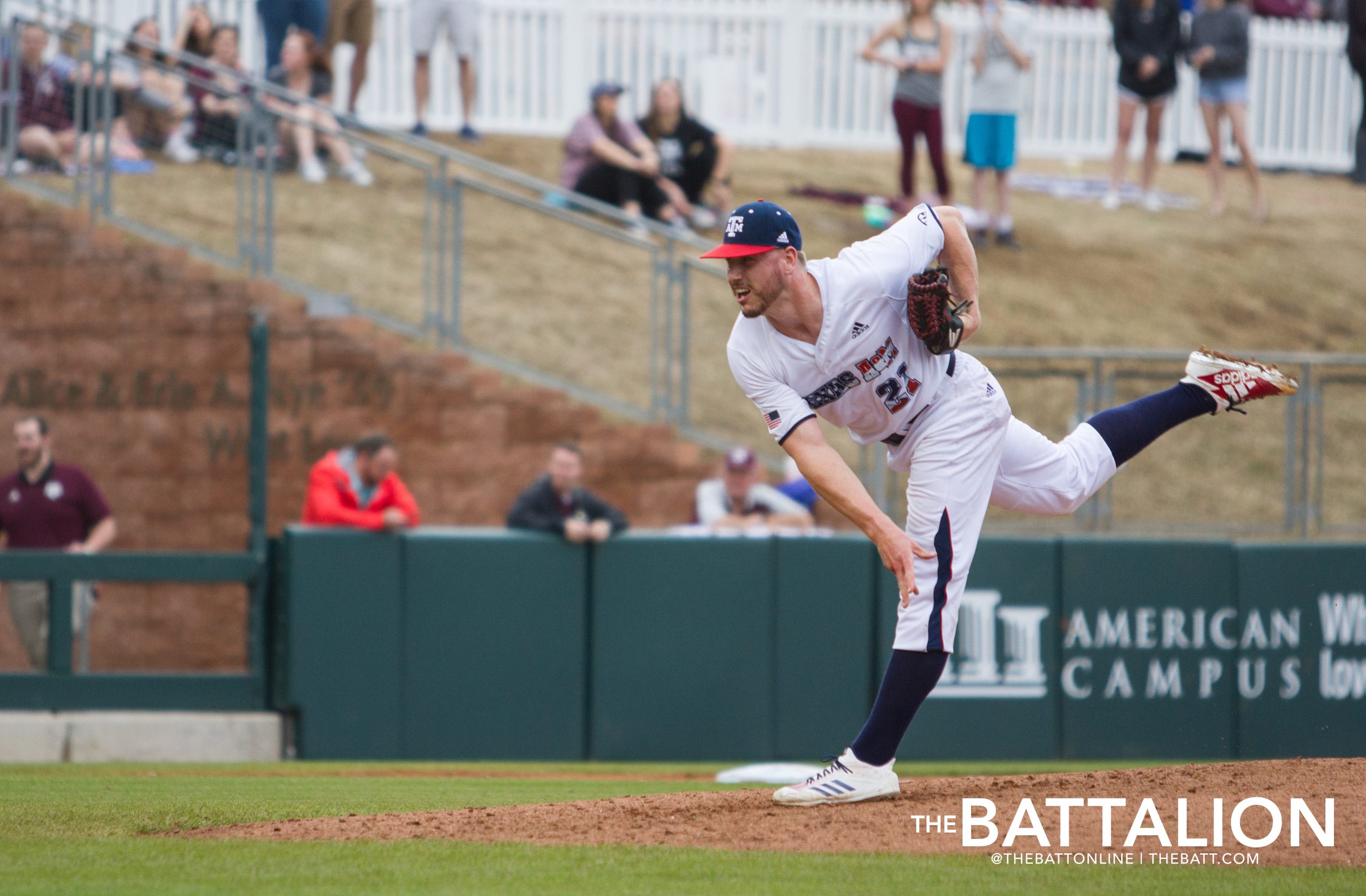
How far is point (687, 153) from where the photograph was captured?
51.0ft

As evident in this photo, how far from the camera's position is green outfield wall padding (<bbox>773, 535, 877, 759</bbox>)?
434 inches

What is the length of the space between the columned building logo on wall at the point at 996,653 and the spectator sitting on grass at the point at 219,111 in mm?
6735

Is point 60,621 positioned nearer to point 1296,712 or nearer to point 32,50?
point 32,50

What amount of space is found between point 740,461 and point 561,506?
130cm

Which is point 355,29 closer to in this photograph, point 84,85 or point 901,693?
point 84,85

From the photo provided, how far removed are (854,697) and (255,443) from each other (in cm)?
431

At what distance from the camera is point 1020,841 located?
17.9 ft

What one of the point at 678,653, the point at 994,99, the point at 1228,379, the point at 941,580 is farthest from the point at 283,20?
the point at 941,580

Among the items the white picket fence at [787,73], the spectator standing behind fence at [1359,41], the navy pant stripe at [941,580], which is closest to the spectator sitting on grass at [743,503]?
the navy pant stripe at [941,580]

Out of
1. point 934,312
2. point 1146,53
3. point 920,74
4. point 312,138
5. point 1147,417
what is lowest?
point 1147,417

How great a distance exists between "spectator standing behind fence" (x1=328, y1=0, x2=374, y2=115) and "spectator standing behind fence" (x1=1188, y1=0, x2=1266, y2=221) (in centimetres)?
909

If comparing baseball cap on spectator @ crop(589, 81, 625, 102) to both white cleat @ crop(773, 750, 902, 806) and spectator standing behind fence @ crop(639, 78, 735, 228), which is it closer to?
spectator standing behind fence @ crop(639, 78, 735, 228)

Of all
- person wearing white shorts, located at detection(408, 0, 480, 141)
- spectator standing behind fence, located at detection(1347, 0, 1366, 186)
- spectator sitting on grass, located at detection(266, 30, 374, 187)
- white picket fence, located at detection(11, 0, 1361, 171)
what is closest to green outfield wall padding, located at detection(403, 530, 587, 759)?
spectator sitting on grass, located at detection(266, 30, 374, 187)

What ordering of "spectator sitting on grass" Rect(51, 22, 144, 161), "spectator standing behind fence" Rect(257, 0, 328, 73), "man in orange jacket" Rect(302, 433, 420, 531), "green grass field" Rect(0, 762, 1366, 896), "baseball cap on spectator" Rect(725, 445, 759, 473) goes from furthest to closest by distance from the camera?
"spectator standing behind fence" Rect(257, 0, 328, 73)
"spectator sitting on grass" Rect(51, 22, 144, 161)
"baseball cap on spectator" Rect(725, 445, 759, 473)
"man in orange jacket" Rect(302, 433, 420, 531)
"green grass field" Rect(0, 762, 1366, 896)
